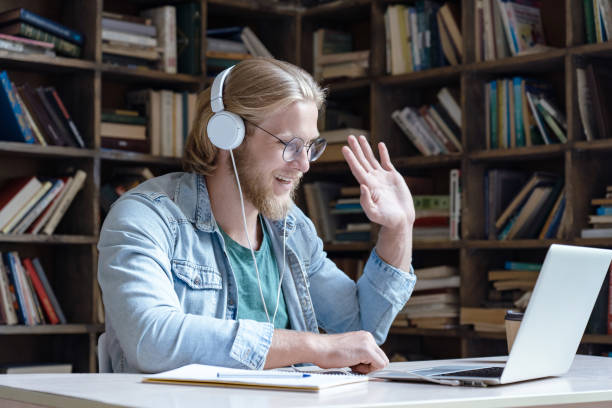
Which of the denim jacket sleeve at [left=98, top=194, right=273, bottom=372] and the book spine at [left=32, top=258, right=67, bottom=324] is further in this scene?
the book spine at [left=32, top=258, right=67, bottom=324]

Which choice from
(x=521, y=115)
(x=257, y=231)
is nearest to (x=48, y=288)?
(x=257, y=231)

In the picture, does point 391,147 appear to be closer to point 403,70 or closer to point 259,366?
point 403,70

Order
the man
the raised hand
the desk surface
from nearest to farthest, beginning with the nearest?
the desk surface
the man
the raised hand

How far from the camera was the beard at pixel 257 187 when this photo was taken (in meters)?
1.98

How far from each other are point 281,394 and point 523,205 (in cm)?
214

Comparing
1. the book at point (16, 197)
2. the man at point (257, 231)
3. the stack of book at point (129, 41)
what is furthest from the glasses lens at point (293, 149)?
the stack of book at point (129, 41)

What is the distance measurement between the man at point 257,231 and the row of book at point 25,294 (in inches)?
51.8

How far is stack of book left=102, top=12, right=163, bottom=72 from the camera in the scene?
334 centimetres

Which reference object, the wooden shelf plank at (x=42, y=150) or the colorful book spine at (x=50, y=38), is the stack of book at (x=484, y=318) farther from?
the colorful book spine at (x=50, y=38)

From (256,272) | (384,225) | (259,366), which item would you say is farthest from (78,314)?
(259,366)

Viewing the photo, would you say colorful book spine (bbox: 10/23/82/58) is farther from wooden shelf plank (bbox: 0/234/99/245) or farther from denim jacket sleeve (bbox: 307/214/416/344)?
denim jacket sleeve (bbox: 307/214/416/344)

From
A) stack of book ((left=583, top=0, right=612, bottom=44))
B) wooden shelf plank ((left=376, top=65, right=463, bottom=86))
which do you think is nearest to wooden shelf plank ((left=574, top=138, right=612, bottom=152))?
stack of book ((left=583, top=0, right=612, bottom=44))

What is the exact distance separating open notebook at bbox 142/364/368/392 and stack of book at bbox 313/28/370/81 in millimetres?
2413

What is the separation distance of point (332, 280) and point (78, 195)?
1525 millimetres
